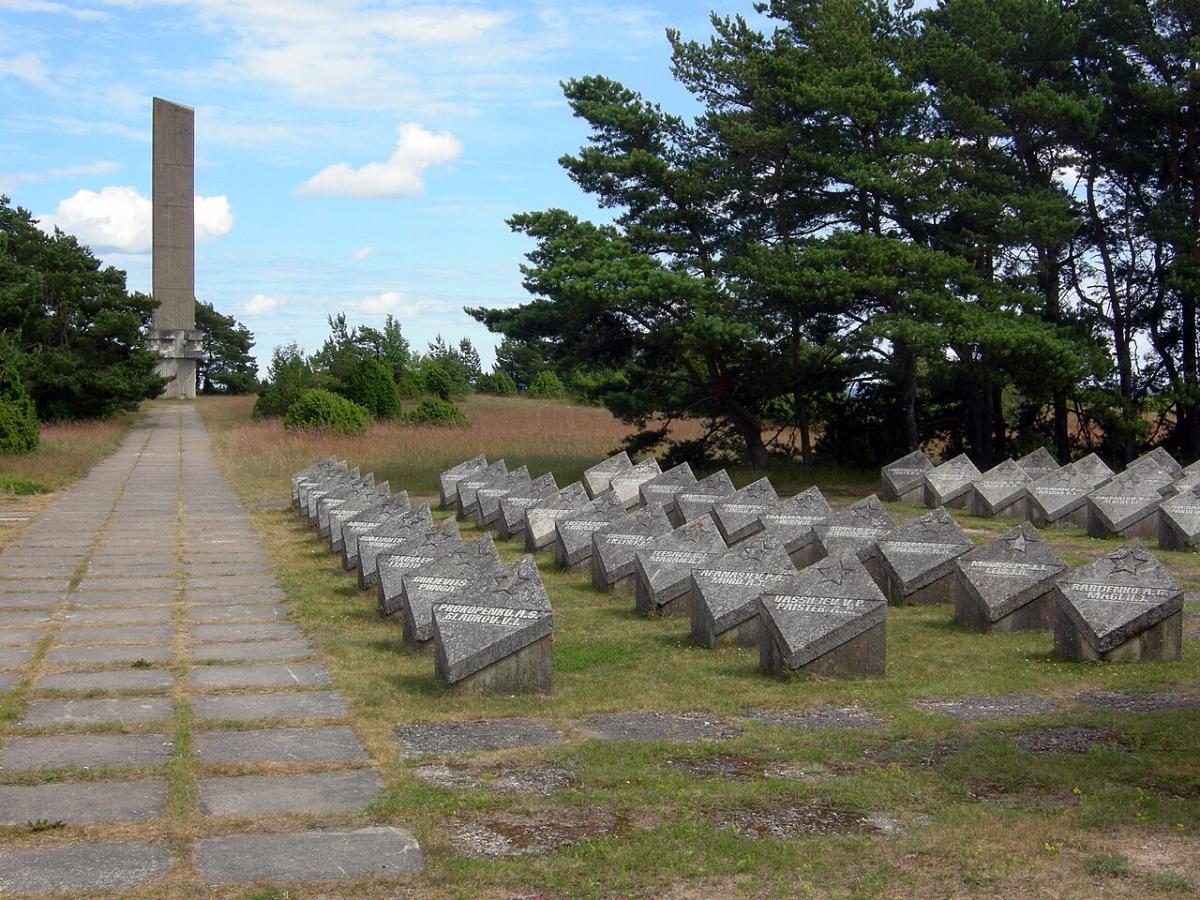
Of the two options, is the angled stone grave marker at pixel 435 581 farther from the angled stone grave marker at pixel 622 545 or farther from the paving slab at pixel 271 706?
the angled stone grave marker at pixel 622 545

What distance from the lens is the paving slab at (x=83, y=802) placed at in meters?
5.68

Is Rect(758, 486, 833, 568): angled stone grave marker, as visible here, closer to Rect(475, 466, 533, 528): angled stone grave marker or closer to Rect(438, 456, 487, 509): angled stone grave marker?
Rect(475, 466, 533, 528): angled stone grave marker

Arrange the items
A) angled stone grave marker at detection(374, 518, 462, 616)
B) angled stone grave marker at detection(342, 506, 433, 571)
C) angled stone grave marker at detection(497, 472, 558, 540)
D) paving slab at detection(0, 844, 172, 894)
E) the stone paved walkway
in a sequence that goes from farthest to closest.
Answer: angled stone grave marker at detection(497, 472, 558, 540)
angled stone grave marker at detection(342, 506, 433, 571)
angled stone grave marker at detection(374, 518, 462, 616)
the stone paved walkway
paving slab at detection(0, 844, 172, 894)

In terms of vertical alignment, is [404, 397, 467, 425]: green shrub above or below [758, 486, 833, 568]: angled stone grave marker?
above

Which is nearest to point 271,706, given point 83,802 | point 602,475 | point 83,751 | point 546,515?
point 83,751

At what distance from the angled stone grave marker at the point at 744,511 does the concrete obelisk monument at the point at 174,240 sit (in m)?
47.1

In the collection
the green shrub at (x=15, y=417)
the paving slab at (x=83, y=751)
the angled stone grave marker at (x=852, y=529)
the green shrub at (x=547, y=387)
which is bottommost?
the paving slab at (x=83, y=751)

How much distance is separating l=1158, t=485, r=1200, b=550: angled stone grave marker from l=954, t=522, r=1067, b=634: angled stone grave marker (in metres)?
5.35

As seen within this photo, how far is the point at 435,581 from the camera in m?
9.77

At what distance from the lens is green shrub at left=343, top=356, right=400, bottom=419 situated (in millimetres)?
39312

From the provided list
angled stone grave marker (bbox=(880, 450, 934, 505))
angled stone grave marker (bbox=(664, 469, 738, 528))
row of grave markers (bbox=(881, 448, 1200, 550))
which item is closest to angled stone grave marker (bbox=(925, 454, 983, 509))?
row of grave markers (bbox=(881, 448, 1200, 550))

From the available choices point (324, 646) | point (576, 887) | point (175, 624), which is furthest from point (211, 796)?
point (175, 624)

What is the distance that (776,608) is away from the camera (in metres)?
8.69

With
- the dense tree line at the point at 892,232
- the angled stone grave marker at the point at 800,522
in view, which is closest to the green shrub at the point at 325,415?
the dense tree line at the point at 892,232
